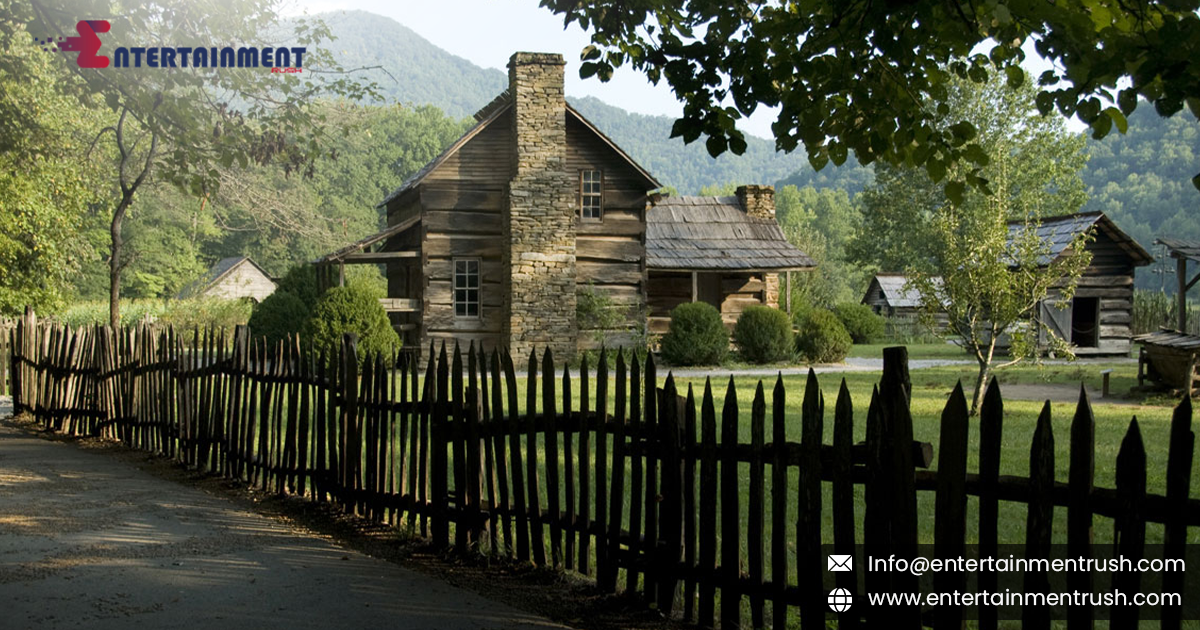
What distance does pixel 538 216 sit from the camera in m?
25.0

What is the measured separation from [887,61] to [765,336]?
839 inches

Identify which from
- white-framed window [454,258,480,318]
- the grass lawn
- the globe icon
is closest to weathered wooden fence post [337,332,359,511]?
the globe icon

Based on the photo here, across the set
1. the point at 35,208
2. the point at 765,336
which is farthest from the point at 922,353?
the point at 35,208

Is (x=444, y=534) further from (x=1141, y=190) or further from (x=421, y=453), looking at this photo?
(x=1141, y=190)

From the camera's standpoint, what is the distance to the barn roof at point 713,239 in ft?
97.1

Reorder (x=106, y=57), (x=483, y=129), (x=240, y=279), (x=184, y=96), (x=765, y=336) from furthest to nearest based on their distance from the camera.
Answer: (x=240, y=279) → (x=765, y=336) → (x=483, y=129) → (x=184, y=96) → (x=106, y=57)

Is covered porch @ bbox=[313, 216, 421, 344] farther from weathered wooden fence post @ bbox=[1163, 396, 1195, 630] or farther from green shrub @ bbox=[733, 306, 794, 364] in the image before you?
weathered wooden fence post @ bbox=[1163, 396, 1195, 630]

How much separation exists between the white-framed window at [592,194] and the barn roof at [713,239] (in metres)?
2.83

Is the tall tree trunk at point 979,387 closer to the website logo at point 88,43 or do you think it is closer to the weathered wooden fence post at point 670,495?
the weathered wooden fence post at point 670,495

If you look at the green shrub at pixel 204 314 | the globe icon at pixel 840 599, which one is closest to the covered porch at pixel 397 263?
the green shrub at pixel 204 314

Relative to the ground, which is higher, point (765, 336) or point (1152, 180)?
point (1152, 180)

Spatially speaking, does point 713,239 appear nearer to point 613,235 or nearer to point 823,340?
point 613,235

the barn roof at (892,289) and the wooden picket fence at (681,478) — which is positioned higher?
the barn roof at (892,289)

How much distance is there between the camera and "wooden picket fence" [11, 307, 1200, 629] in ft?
11.6
